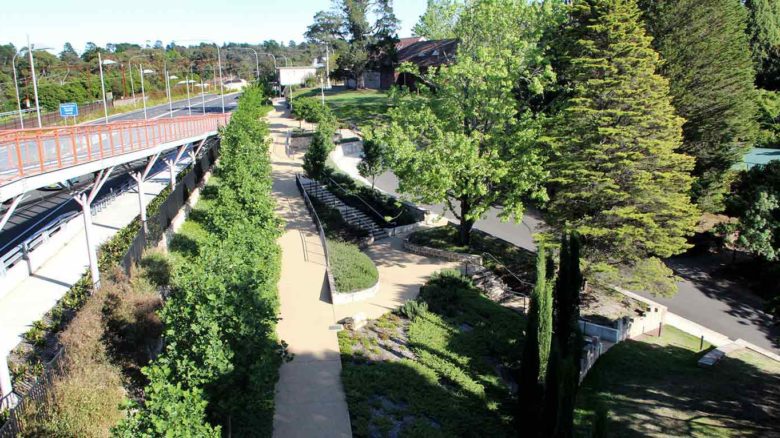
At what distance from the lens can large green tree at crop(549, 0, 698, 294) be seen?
800 inches

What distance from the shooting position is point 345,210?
1278 inches

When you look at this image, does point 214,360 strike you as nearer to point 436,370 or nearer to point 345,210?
point 436,370

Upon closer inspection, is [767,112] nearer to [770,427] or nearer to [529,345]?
[770,427]

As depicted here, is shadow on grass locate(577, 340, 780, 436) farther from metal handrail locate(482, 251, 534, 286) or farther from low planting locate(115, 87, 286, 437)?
low planting locate(115, 87, 286, 437)

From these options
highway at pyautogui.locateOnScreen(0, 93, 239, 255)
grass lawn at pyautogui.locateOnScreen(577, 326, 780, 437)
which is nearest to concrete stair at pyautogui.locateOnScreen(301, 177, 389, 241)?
highway at pyautogui.locateOnScreen(0, 93, 239, 255)

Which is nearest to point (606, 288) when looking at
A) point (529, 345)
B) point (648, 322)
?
point (648, 322)

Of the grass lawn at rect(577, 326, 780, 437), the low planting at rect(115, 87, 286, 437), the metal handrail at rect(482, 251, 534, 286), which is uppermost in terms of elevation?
the low planting at rect(115, 87, 286, 437)

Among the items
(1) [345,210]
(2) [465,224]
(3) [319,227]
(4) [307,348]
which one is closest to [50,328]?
(4) [307,348]

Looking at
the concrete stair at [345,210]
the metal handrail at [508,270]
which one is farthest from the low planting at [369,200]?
the metal handrail at [508,270]

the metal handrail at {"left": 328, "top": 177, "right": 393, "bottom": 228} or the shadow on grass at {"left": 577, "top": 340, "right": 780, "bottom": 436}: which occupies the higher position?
the metal handrail at {"left": 328, "top": 177, "right": 393, "bottom": 228}

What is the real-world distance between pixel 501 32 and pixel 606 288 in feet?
43.6

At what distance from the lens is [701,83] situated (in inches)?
1192

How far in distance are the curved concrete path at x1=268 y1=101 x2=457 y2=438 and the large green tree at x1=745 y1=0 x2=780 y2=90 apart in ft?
135

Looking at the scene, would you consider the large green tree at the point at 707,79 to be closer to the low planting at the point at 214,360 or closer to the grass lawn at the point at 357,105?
the low planting at the point at 214,360
